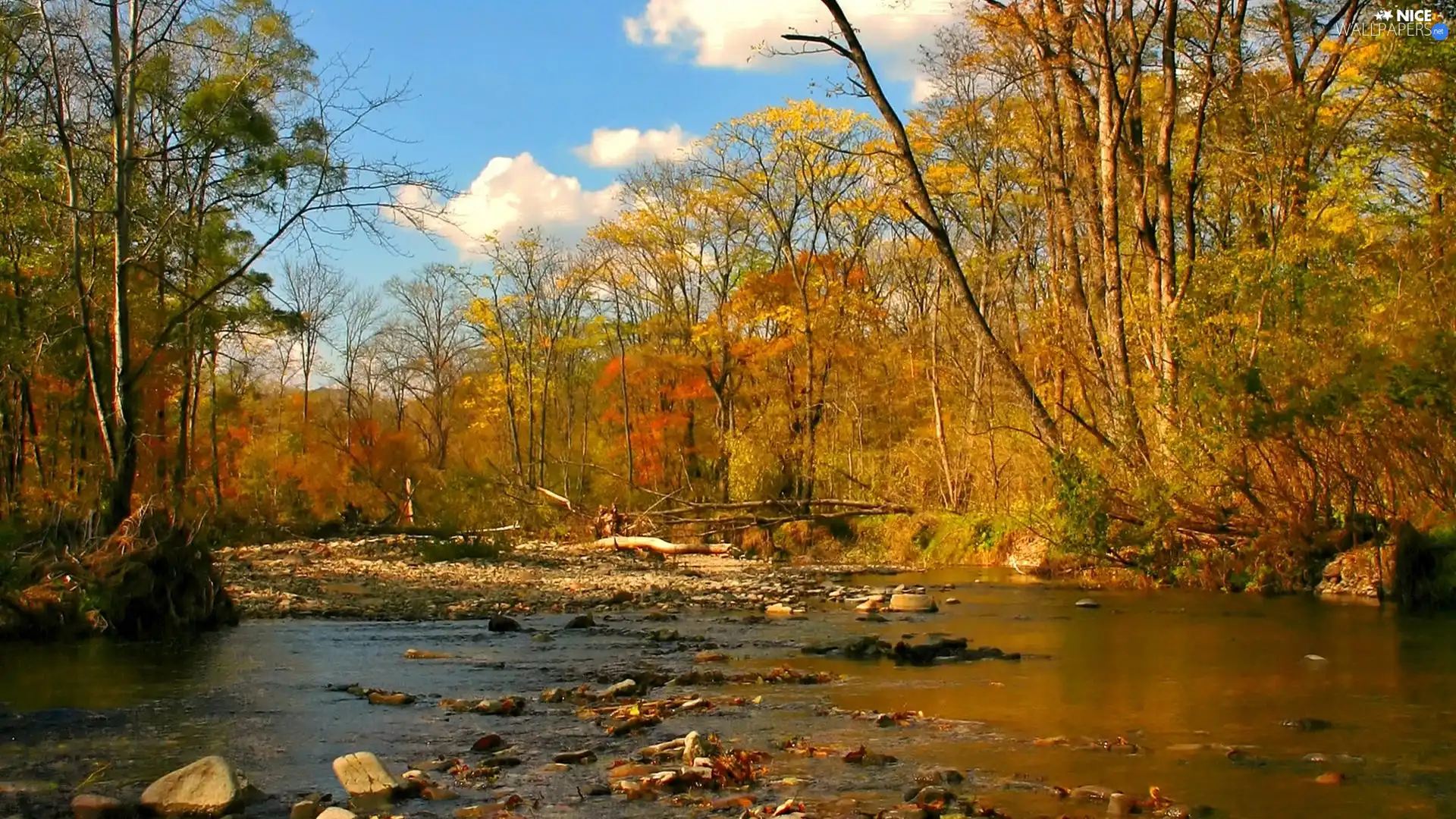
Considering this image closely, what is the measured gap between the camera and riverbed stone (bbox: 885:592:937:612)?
14.3 metres

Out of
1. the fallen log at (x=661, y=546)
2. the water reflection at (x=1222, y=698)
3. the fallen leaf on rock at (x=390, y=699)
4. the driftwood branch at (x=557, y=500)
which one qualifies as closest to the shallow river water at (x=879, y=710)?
the water reflection at (x=1222, y=698)

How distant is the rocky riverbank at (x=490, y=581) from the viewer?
14.9m

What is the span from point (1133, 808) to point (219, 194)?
641 inches

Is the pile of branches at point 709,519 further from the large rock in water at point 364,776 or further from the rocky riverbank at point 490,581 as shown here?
the large rock in water at point 364,776

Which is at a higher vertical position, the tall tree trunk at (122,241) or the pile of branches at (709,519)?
the tall tree trunk at (122,241)

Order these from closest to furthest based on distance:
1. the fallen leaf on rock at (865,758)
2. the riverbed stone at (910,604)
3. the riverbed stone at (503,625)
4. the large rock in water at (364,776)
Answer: the large rock in water at (364,776), the fallen leaf on rock at (865,758), the riverbed stone at (503,625), the riverbed stone at (910,604)

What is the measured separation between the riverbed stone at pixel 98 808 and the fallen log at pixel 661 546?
19685mm

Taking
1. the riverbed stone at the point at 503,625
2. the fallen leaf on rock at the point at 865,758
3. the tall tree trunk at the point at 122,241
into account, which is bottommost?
the riverbed stone at the point at 503,625

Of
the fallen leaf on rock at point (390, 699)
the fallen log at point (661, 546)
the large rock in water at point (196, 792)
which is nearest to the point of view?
the large rock in water at point (196, 792)

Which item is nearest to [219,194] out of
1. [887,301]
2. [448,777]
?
[448,777]

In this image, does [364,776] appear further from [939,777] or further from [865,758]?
[939,777]

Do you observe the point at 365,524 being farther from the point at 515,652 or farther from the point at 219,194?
the point at 515,652

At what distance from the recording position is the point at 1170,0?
1673 cm

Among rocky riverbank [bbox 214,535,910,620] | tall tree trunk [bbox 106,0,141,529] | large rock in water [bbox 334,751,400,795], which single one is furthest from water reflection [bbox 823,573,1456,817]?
tall tree trunk [bbox 106,0,141,529]
